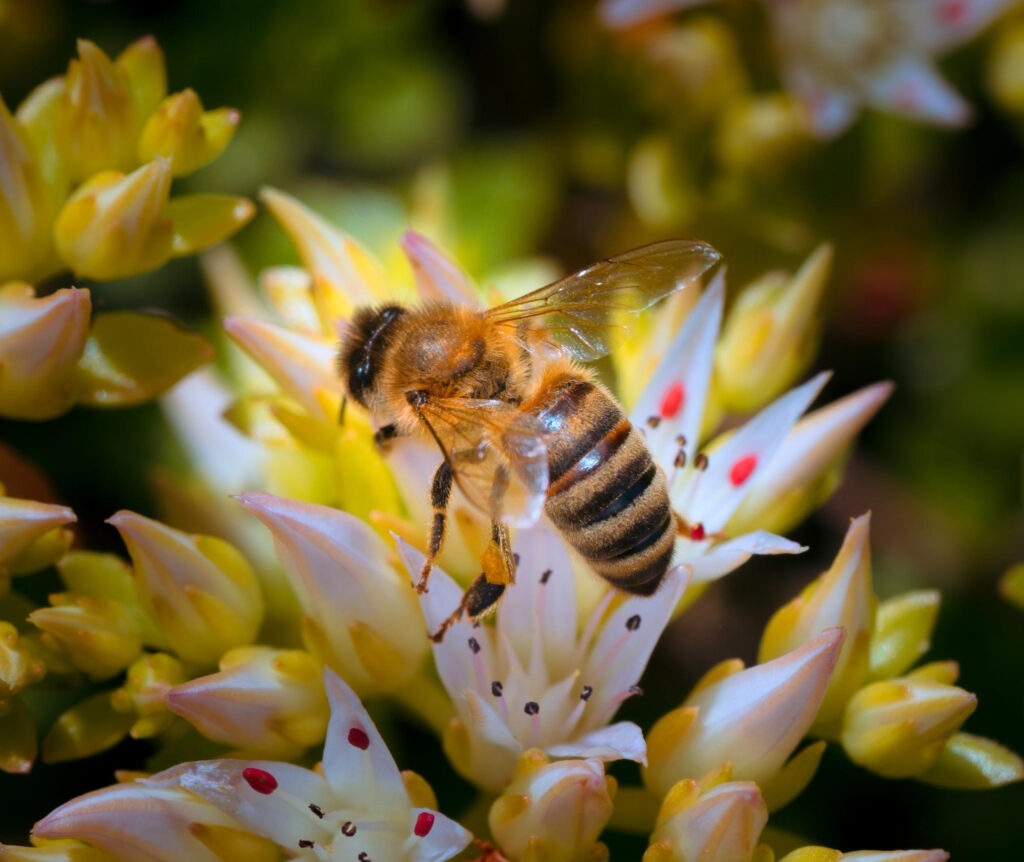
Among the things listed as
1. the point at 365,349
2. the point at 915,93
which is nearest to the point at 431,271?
the point at 365,349

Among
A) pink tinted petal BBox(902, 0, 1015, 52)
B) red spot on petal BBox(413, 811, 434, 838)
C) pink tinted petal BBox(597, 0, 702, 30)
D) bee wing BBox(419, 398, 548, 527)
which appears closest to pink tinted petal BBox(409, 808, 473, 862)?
red spot on petal BBox(413, 811, 434, 838)

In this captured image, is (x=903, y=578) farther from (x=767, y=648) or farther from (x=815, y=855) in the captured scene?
(x=815, y=855)

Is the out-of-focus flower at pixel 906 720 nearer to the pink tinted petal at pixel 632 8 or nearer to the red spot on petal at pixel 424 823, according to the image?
the red spot on petal at pixel 424 823

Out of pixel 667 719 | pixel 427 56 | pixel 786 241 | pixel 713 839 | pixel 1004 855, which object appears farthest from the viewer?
pixel 427 56

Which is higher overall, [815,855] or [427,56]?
[427,56]

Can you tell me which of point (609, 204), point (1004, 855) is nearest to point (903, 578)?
point (1004, 855)

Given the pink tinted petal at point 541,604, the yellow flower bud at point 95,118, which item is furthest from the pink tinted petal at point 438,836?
the yellow flower bud at point 95,118

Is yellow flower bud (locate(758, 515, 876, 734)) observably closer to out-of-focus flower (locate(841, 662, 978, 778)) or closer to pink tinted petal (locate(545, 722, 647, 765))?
out-of-focus flower (locate(841, 662, 978, 778))
